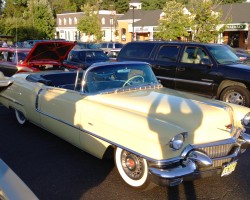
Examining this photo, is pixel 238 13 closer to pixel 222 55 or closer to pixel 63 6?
pixel 222 55

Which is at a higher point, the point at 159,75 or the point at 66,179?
the point at 159,75

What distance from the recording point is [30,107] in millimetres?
5617

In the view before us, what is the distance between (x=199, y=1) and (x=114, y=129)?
23194 mm

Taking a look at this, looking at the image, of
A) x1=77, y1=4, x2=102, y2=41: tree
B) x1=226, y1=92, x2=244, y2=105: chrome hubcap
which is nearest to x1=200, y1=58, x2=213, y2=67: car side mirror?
x1=226, y1=92, x2=244, y2=105: chrome hubcap

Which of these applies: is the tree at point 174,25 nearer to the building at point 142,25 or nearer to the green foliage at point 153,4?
the building at point 142,25

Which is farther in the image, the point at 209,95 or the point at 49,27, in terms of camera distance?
the point at 49,27

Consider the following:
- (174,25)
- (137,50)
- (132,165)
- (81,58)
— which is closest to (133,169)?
(132,165)

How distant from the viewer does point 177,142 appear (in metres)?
3.23

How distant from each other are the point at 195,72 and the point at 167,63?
913mm

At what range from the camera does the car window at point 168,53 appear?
8734 mm

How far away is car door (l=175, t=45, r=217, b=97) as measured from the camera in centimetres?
808

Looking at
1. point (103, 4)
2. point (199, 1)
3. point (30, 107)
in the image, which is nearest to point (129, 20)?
point (199, 1)

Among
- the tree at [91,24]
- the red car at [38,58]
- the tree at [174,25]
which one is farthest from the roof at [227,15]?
the red car at [38,58]

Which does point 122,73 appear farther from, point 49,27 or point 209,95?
point 49,27
